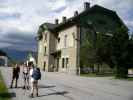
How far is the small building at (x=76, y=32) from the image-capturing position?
1822 inches

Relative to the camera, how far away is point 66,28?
50.9m

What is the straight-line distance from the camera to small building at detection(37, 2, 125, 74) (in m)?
46.3

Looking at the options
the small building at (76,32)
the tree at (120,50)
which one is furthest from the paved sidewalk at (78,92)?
the small building at (76,32)

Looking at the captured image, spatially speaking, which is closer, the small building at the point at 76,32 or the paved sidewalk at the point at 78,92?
the paved sidewalk at the point at 78,92

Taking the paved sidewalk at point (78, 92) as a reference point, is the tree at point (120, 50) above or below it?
above

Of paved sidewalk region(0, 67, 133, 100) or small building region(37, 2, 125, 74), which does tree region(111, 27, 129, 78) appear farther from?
paved sidewalk region(0, 67, 133, 100)

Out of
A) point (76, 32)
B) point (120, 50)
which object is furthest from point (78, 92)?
point (76, 32)

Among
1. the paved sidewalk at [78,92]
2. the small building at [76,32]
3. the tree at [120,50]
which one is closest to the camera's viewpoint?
the paved sidewalk at [78,92]

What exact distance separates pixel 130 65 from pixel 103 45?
658 centimetres

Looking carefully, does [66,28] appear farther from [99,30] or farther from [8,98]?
[8,98]

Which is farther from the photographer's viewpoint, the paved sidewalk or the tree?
the tree

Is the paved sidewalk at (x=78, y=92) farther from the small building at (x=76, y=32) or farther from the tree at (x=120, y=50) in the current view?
the small building at (x=76, y=32)

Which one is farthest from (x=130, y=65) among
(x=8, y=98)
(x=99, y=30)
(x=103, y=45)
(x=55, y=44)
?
(x=55, y=44)

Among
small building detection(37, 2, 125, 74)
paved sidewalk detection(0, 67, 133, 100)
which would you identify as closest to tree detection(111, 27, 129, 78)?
small building detection(37, 2, 125, 74)
